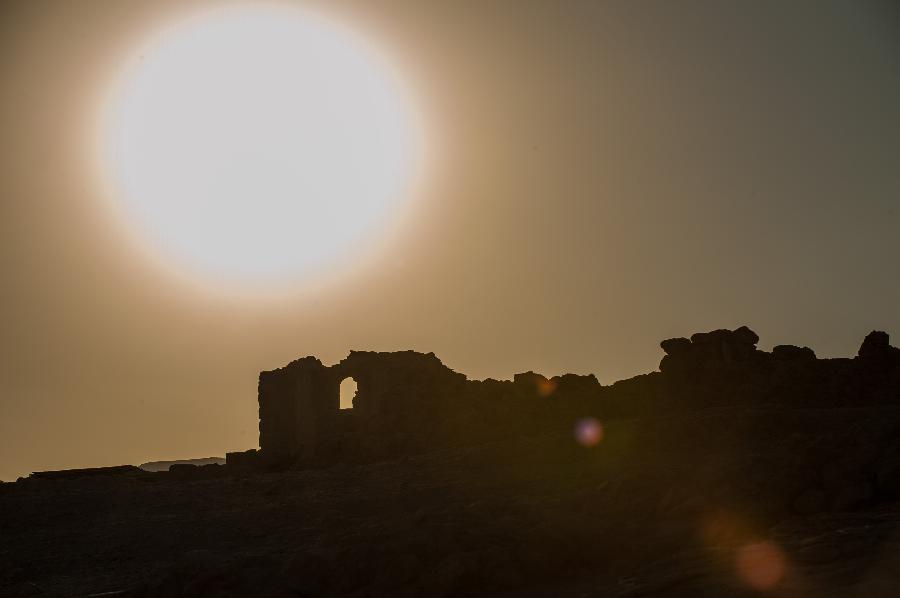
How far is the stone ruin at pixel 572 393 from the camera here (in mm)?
24859

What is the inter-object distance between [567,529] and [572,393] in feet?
48.6

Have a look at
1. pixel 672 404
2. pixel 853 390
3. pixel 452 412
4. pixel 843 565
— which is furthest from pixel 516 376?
pixel 843 565

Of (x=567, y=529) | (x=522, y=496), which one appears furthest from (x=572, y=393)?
(x=567, y=529)

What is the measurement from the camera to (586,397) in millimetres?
27391

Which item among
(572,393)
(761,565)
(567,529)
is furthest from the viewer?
(572,393)

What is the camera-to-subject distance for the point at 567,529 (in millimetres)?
13039

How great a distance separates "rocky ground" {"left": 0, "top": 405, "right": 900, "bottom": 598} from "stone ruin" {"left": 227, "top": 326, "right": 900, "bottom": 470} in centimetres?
452

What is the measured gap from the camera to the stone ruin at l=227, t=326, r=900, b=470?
24.9m

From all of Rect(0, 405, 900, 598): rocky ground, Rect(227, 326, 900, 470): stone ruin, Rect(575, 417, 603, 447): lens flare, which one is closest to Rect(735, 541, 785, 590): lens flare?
Rect(0, 405, 900, 598): rocky ground

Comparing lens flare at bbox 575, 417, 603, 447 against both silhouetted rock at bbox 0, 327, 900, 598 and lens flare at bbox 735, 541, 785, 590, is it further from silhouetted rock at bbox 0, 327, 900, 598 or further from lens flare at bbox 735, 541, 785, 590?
lens flare at bbox 735, 541, 785, 590

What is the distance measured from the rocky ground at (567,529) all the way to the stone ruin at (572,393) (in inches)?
178

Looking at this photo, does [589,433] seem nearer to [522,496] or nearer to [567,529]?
[522,496]

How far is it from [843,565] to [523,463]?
996cm

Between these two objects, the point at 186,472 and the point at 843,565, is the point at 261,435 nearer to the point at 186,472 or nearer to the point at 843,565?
the point at 186,472
